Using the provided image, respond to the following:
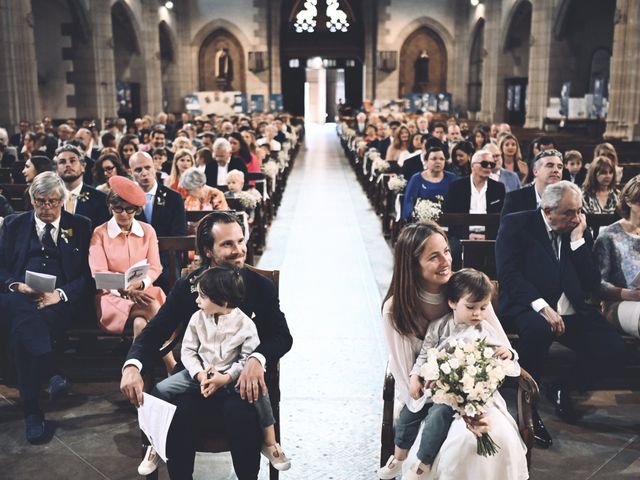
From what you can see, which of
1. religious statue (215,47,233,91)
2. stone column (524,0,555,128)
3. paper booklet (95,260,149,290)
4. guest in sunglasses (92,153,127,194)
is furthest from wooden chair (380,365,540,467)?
religious statue (215,47,233,91)

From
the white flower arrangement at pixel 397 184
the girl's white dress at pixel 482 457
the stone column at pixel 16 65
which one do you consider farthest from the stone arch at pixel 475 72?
the girl's white dress at pixel 482 457

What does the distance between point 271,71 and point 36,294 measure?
27.4m

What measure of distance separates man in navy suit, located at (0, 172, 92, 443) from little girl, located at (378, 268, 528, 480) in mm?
2036

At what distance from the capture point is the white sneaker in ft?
9.57

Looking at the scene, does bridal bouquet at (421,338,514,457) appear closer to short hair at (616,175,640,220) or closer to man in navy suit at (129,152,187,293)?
short hair at (616,175,640,220)

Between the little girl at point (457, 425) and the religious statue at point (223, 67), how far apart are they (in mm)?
28257

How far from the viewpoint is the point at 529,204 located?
4828mm

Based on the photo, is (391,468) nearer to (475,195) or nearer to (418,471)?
(418,471)

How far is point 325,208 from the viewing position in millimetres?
10883

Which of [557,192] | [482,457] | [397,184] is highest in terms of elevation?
[557,192]

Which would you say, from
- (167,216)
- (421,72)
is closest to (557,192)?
(167,216)

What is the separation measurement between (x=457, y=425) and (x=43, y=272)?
8.70 ft

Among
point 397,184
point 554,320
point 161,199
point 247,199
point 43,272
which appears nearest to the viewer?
point 554,320

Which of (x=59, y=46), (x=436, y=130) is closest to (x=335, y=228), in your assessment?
(x=436, y=130)
